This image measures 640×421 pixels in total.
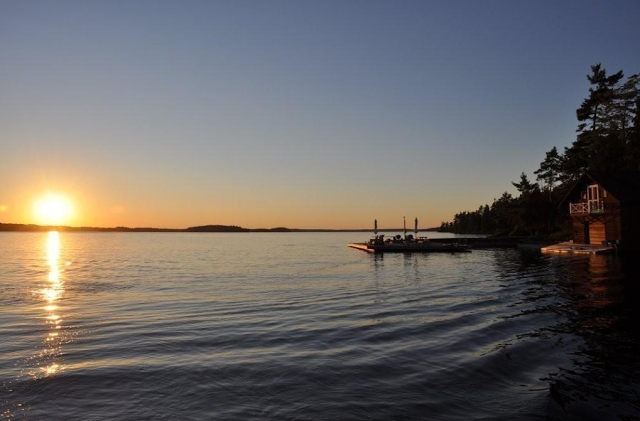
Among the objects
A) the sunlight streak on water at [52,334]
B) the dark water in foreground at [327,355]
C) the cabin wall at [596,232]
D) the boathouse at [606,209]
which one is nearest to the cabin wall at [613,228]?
the boathouse at [606,209]

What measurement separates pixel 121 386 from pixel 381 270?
28390mm

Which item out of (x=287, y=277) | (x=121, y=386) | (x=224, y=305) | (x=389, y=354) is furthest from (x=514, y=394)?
(x=287, y=277)

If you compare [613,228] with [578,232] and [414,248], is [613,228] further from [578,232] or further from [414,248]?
[414,248]

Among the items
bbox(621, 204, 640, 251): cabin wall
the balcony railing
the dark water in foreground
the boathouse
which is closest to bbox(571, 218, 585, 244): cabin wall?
the boathouse

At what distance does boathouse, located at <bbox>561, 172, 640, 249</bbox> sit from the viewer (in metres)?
44.2

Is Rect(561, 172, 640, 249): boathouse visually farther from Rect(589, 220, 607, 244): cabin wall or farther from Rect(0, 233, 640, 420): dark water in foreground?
Rect(0, 233, 640, 420): dark water in foreground

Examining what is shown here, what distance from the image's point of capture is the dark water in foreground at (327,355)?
27.4 feet

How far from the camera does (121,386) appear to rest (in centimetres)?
959

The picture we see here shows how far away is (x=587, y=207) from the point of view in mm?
48000

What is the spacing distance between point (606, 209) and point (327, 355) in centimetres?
4413

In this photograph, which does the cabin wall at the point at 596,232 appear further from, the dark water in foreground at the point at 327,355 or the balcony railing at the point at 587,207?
the dark water in foreground at the point at 327,355

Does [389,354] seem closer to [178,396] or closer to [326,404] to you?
[326,404]

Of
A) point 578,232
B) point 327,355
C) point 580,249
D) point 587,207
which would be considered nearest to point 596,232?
point 587,207

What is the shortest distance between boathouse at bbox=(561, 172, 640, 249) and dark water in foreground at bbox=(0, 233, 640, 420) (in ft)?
83.6
